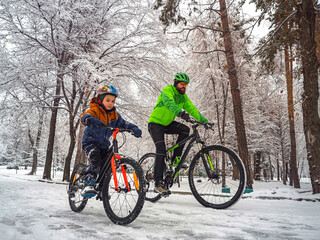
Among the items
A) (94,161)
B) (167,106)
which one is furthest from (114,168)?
(167,106)

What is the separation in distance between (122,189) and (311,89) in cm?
462

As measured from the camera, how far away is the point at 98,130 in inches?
130

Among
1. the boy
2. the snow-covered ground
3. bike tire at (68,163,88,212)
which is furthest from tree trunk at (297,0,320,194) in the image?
bike tire at (68,163,88,212)

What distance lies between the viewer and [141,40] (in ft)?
34.0

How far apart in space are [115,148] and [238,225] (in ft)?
5.32

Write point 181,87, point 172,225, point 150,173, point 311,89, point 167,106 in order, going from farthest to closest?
point 311,89 < point 150,173 < point 181,87 < point 167,106 < point 172,225

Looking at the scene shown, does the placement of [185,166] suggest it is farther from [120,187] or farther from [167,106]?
[120,187]

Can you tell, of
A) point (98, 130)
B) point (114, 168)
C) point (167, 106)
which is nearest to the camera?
point (114, 168)

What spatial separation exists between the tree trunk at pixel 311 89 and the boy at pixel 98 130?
12.8 feet

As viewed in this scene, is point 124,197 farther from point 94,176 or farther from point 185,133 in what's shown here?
point 185,133

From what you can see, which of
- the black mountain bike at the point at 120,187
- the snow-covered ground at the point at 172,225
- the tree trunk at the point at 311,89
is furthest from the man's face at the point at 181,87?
the tree trunk at the point at 311,89

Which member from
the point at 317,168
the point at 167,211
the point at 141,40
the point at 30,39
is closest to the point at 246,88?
the point at 141,40

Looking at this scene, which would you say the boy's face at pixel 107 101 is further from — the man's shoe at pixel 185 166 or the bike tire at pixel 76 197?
the man's shoe at pixel 185 166

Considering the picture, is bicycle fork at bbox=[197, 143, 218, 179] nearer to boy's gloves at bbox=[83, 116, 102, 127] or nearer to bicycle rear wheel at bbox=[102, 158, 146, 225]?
bicycle rear wheel at bbox=[102, 158, 146, 225]
